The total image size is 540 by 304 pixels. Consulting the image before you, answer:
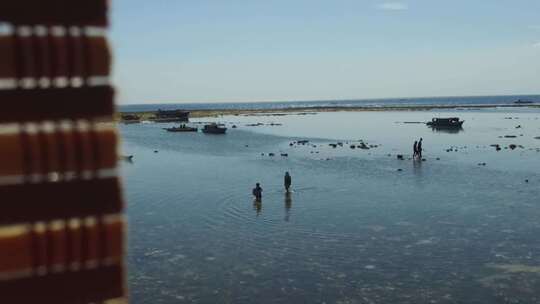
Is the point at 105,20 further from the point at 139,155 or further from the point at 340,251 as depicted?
the point at 139,155

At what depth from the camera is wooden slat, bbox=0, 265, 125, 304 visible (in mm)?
2889

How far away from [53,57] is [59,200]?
789 mm

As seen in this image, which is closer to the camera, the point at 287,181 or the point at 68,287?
the point at 68,287

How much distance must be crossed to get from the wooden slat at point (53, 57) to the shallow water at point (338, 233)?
15001 millimetres

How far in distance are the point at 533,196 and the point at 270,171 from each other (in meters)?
21.8

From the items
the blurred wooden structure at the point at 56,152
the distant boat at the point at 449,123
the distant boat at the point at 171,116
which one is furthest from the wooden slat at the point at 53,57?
the distant boat at the point at 171,116

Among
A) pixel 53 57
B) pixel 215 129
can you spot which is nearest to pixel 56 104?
pixel 53 57

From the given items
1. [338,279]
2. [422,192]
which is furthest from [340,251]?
[422,192]

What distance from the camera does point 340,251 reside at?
22.2 metres

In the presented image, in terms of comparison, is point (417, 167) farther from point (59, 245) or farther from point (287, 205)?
point (59, 245)

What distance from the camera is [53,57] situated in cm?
285

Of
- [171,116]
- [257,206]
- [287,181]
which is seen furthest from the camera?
[171,116]

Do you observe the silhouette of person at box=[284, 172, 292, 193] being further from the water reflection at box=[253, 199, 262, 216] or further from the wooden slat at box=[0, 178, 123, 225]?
the wooden slat at box=[0, 178, 123, 225]

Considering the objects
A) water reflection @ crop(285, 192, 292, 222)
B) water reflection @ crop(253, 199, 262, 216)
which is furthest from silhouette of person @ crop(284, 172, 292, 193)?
water reflection @ crop(253, 199, 262, 216)
